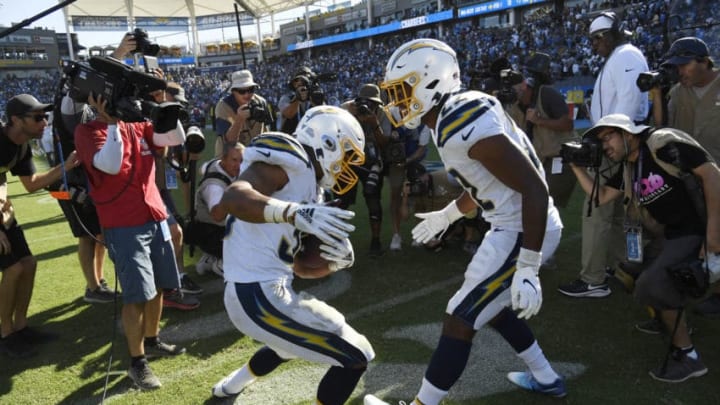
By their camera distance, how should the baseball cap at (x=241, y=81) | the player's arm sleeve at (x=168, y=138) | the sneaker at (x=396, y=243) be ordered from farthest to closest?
the sneaker at (x=396, y=243), the baseball cap at (x=241, y=81), the player's arm sleeve at (x=168, y=138)

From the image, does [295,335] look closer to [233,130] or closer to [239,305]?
[239,305]

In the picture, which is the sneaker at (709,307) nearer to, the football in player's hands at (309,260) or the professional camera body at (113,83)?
the football in player's hands at (309,260)

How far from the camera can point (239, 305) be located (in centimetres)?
235

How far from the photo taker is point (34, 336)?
12.9 ft

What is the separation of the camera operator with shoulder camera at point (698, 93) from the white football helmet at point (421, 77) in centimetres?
211

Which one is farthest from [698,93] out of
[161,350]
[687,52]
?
[161,350]

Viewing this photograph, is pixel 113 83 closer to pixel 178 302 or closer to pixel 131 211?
pixel 131 211

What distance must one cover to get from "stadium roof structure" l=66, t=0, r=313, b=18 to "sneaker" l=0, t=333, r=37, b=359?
190 feet

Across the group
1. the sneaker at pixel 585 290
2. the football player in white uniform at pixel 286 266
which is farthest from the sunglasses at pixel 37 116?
the sneaker at pixel 585 290

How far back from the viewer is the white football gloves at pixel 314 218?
6.68 ft

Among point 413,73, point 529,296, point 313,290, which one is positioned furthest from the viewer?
point 313,290

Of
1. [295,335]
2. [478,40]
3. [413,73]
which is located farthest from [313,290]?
[478,40]

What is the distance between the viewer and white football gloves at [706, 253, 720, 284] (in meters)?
2.77

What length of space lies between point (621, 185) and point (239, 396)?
9.45 feet
